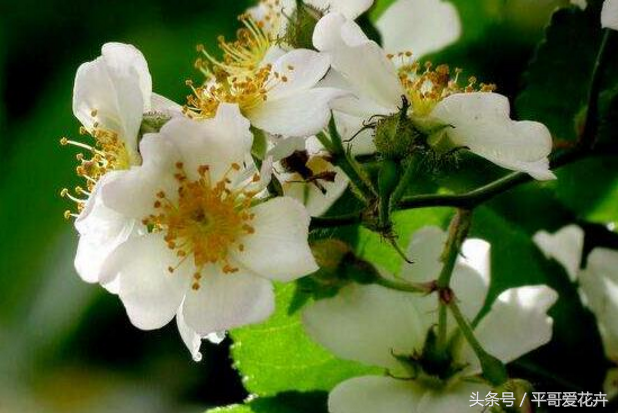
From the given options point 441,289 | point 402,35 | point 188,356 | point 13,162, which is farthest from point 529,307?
point 13,162

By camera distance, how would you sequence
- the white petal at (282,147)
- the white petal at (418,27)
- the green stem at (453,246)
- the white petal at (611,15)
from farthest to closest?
the white petal at (418,27) < the green stem at (453,246) < the white petal at (282,147) < the white petal at (611,15)

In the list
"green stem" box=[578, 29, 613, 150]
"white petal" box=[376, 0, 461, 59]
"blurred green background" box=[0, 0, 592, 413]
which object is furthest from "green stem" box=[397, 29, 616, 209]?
"blurred green background" box=[0, 0, 592, 413]

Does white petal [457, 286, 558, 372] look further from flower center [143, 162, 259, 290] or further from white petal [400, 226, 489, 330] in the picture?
flower center [143, 162, 259, 290]

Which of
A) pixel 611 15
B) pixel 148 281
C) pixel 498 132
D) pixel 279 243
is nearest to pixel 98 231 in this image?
pixel 148 281

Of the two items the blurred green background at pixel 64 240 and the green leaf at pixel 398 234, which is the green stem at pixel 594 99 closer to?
the green leaf at pixel 398 234

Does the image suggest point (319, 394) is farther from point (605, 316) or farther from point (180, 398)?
point (180, 398)

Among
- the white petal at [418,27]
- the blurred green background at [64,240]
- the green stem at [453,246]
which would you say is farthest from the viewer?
the blurred green background at [64,240]

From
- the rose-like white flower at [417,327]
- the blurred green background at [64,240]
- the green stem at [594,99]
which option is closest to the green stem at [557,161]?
the green stem at [594,99]
